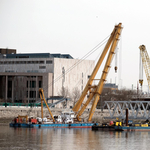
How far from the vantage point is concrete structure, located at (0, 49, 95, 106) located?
544ft

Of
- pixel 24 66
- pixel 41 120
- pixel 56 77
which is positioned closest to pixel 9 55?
pixel 24 66

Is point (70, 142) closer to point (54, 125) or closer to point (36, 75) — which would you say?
point (54, 125)

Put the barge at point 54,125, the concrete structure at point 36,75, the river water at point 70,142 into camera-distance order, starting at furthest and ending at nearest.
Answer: the concrete structure at point 36,75 < the barge at point 54,125 < the river water at point 70,142

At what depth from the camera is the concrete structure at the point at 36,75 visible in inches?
6526

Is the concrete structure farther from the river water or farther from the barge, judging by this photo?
the river water

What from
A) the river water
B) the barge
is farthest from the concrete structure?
the river water

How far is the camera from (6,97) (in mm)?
166250

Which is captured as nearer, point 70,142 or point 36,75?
point 70,142

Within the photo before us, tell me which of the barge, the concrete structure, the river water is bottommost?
the river water

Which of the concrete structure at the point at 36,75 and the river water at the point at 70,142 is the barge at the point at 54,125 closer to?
the river water at the point at 70,142

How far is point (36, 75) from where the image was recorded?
543 ft

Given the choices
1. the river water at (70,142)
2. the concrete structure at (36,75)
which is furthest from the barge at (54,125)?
the concrete structure at (36,75)

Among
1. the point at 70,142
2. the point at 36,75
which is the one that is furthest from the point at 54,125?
the point at 36,75

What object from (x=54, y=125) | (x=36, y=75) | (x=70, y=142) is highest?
(x=36, y=75)
